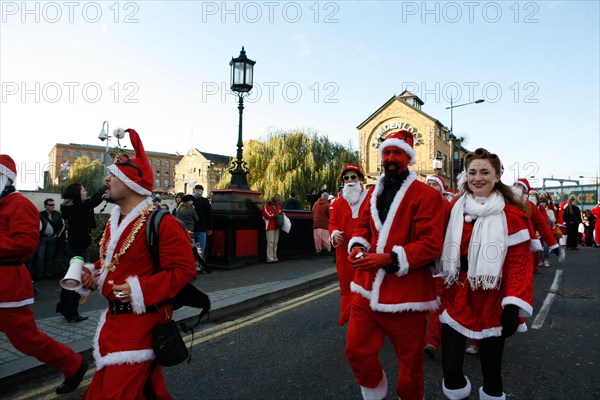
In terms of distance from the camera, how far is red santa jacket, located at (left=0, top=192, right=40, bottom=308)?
3.32 metres

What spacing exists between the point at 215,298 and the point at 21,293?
12.0 ft

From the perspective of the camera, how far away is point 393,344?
2801 millimetres

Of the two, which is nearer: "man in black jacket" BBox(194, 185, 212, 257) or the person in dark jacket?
the person in dark jacket

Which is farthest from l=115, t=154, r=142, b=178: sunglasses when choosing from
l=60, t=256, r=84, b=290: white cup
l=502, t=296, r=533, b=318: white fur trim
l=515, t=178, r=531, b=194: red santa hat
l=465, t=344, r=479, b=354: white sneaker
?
l=515, t=178, r=531, b=194: red santa hat

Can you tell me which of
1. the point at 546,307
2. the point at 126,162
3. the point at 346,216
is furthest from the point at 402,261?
the point at 546,307

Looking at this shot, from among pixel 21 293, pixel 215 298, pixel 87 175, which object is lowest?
pixel 215 298

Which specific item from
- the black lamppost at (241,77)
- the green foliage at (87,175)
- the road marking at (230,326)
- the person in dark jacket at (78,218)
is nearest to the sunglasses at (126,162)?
the road marking at (230,326)

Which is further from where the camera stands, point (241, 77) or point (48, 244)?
point (241, 77)

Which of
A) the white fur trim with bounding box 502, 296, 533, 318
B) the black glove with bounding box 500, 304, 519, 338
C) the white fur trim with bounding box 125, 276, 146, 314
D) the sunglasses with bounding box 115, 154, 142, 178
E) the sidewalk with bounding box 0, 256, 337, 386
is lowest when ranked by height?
the sidewalk with bounding box 0, 256, 337, 386

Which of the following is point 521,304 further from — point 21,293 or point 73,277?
point 21,293

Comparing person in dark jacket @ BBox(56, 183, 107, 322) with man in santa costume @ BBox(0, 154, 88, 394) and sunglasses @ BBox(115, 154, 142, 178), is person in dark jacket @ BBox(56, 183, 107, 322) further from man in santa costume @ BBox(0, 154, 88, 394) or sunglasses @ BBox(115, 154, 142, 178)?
sunglasses @ BBox(115, 154, 142, 178)

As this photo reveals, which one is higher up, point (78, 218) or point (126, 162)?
point (126, 162)

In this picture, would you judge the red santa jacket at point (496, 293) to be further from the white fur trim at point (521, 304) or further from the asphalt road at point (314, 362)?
the asphalt road at point (314, 362)

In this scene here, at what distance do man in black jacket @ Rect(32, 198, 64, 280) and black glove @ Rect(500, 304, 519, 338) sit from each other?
7.93m
